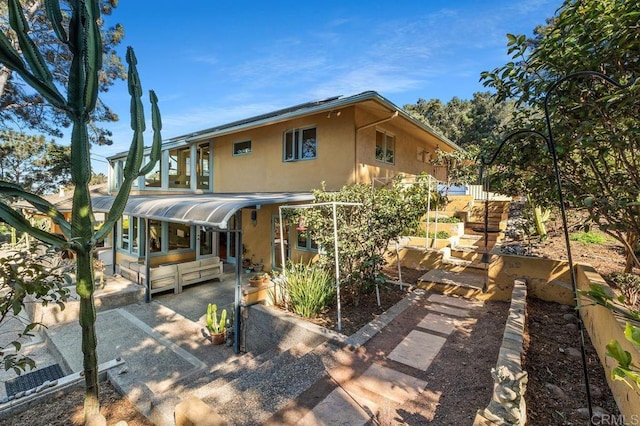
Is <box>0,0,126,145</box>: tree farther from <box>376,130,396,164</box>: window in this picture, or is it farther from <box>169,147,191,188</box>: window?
<box>376,130,396,164</box>: window

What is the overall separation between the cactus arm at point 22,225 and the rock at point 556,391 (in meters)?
6.68

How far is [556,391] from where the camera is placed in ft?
14.1

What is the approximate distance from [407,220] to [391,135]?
7.58m

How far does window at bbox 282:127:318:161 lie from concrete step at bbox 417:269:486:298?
695 cm

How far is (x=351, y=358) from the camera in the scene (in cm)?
550

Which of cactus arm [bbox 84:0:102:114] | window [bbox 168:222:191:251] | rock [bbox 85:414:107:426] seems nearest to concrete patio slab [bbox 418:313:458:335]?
rock [bbox 85:414:107:426]

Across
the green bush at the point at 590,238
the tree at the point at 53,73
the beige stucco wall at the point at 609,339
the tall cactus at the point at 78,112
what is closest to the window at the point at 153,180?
the tree at the point at 53,73

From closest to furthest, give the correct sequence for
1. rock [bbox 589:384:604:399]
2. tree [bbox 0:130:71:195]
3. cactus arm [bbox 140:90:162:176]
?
1. rock [bbox 589:384:604:399]
2. cactus arm [bbox 140:90:162:176]
3. tree [bbox 0:130:71:195]

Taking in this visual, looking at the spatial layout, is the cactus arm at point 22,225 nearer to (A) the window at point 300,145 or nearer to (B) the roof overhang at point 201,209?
(B) the roof overhang at point 201,209

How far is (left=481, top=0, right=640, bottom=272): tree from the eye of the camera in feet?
13.4

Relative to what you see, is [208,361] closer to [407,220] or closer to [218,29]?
[407,220]

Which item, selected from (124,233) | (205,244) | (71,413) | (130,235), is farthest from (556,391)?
(124,233)

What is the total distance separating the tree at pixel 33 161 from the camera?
29.2 m

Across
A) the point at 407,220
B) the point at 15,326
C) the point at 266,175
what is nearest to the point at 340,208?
the point at 407,220
